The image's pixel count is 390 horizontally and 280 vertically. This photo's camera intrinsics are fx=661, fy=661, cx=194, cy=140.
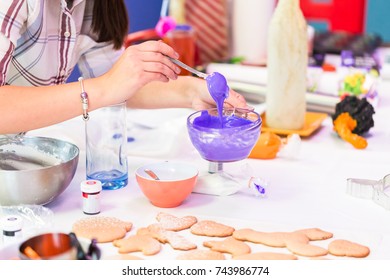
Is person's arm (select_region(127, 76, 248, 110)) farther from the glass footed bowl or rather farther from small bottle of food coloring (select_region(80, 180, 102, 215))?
small bottle of food coloring (select_region(80, 180, 102, 215))

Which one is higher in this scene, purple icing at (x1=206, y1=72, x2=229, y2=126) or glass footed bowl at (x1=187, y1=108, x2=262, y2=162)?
purple icing at (x1=206, y1=72, x2=229, y2=126)

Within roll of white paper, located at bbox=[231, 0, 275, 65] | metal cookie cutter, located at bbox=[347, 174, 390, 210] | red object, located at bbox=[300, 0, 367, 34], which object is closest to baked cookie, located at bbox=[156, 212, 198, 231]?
metal cookie cutter, located at bbox=[347, 174, 390, 210]

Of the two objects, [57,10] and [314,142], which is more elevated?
[57,10]

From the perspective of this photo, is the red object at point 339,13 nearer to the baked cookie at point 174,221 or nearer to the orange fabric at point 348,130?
the orange fabric at point 348,130

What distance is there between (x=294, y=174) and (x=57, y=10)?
61cm

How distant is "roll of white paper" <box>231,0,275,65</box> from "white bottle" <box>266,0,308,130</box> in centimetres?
81

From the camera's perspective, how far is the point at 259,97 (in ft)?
6.19

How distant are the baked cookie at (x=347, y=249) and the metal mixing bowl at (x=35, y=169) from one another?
0.47 meters

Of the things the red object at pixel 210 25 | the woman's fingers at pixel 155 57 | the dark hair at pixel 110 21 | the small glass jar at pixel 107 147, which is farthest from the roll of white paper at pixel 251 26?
the woman's fingers at pixel 155 57

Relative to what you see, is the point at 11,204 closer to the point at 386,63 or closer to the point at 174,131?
the point at 174,131

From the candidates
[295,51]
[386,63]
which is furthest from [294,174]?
[386,63]

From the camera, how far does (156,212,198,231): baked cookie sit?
1.08m

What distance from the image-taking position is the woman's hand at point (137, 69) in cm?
118

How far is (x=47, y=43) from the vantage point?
1416mm
